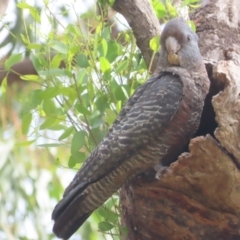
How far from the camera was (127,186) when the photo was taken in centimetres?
167

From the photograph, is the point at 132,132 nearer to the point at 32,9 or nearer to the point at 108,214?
the point at 108,214

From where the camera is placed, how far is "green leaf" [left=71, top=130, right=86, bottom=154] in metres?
1.64

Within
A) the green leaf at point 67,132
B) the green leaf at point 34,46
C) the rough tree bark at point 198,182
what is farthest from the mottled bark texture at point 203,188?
the green leaf at point 34,46

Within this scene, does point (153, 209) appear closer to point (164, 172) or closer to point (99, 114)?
point (164, 172)

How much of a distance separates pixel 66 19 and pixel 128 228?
74cm

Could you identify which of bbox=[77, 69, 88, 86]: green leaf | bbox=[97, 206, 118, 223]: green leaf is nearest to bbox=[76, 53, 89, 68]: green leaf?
bbox=[77, 69, 88, 86]: green leaf

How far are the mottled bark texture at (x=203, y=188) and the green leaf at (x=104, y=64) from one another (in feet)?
0.95

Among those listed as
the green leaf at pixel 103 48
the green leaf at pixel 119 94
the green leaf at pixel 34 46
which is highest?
the green leaf at pixel 34 46

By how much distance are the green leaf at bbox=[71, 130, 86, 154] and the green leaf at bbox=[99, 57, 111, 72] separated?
19cm

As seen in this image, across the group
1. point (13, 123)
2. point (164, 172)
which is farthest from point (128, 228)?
point (13, 123)

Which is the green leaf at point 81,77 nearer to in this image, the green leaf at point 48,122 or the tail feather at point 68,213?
the green leaf at point 48,122

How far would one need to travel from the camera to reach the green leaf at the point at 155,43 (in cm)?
174

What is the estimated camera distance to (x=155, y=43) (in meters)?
1.76

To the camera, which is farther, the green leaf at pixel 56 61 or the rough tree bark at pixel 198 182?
the green leaf at pixel 56 61
